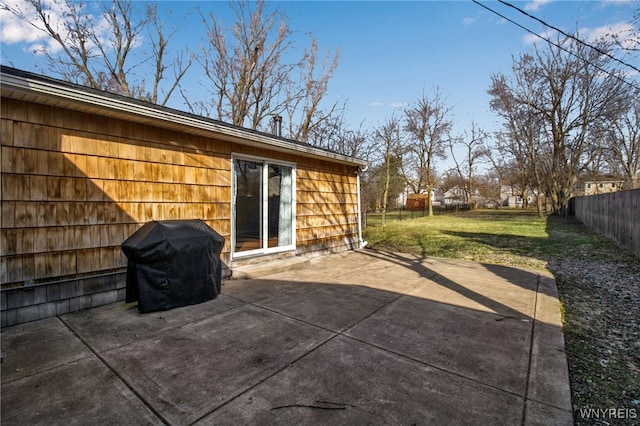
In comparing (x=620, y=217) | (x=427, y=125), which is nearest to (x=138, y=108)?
(x=620, y=217)

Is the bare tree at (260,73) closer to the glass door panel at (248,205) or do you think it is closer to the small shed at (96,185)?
the glass door panel at (248,205)

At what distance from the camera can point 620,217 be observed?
290 inches

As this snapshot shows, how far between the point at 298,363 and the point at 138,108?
Answer: 10.8 ft

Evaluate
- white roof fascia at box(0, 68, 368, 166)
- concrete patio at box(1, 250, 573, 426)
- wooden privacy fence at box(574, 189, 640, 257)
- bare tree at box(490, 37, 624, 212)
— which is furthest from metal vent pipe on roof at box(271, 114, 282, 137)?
bare tree at box(490, 37, 624, 212)

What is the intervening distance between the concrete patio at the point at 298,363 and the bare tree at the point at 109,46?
12096 millimetres

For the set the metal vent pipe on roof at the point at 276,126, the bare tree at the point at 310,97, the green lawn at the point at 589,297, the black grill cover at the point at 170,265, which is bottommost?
the green lawn at the point at 589,297

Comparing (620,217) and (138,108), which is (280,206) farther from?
(620,217)

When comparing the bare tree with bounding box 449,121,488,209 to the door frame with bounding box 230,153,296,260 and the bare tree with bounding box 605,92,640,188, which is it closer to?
the bare tree with bounding box 605,92,640,188

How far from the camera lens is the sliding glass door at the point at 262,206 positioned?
16.4 feet

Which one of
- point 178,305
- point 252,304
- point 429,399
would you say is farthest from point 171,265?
point 429,399

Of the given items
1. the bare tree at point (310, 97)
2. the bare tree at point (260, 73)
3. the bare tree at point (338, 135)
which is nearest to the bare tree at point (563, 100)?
the bare tree at point (338, 135)

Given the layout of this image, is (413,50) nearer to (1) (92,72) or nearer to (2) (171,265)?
(2) (171,265)

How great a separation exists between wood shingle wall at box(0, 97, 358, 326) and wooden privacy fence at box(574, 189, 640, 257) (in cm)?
Result: 835

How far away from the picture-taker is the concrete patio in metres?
1.65
